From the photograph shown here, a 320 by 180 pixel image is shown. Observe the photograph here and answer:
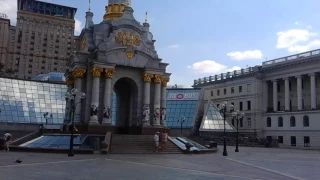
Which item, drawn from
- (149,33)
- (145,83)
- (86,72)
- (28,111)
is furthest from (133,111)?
(28,111)

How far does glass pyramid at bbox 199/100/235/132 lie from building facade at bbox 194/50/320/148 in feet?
36.0

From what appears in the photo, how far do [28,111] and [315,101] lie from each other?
192ft

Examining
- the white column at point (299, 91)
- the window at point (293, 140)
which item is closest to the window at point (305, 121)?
the white column at point (299, 91)

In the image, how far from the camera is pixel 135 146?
3484 cm

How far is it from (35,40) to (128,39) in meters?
137

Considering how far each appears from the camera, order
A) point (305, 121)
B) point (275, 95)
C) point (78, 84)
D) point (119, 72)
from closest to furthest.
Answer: point (78, 84) < point (119, 72) < point (305, 121) < point (275, 95)

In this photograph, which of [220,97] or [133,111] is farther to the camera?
[220,97]

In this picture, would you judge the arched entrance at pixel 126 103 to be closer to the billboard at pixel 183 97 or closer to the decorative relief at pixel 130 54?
the decorative relief at pixel 130 54

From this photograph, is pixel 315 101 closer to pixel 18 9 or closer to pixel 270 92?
pixel 270 92

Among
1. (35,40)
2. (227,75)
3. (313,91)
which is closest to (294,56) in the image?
(313,91)

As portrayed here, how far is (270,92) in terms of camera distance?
90312 mm

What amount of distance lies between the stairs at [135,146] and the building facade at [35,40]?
436 ft

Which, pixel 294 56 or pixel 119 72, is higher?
pixel 294 56

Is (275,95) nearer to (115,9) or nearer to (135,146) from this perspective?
(115,9)
